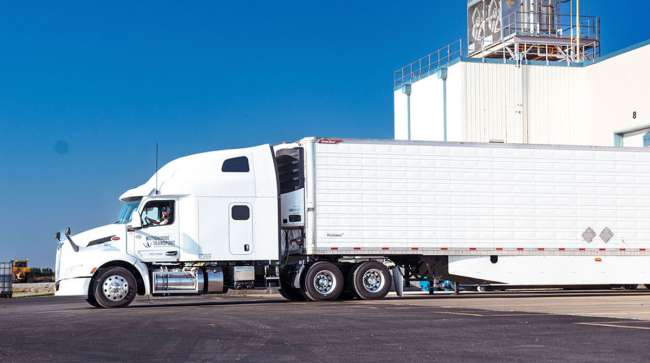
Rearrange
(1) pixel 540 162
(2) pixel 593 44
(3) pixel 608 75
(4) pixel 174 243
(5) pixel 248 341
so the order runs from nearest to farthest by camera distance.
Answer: (5) pixel 248 341
(4) pixel 174 243
(1) pixel 540 162
(3) pixel 608 75
(2) pixel 593 44

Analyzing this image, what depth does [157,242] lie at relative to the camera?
23.2m

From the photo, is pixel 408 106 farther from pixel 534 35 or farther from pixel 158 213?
pixel 158 213

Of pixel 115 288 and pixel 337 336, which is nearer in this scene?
pixel 337 336

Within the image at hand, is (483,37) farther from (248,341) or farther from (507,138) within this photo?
(248,341)

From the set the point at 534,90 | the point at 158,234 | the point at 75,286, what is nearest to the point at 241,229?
the point at 158,234

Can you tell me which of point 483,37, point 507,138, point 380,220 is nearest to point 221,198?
point 380,220

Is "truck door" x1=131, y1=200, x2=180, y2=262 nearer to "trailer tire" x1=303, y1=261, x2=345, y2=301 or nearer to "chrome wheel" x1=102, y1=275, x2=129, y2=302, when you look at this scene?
"chrome wheel" x1=102, y1=275, x2=129, y2=302

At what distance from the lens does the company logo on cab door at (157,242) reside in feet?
75.8

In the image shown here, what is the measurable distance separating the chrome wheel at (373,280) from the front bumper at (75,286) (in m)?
6.62

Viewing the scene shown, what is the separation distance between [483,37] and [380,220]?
2132 centimetres

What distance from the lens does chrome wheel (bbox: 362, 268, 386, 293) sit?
24.2 m

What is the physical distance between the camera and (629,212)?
84.0ft

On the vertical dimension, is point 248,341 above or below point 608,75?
below

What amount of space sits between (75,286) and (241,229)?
4.10 m
